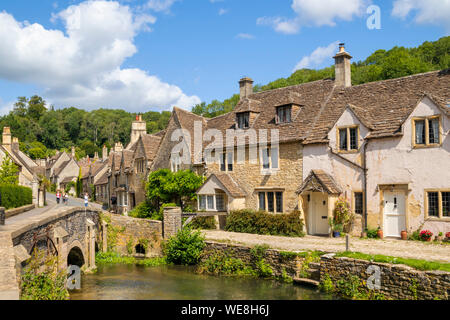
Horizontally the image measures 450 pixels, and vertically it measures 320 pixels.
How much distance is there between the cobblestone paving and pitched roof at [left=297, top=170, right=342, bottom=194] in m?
2.73

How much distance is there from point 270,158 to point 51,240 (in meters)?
14.9

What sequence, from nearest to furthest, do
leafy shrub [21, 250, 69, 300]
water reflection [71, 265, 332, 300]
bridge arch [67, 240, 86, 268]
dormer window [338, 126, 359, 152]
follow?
leafy shrub [21, 250, 69, 300] → water reflection [71, 265, 332, 300] → bridge arch [67, 240, 86, 268] → dormer window [338, 126, 359, 152]

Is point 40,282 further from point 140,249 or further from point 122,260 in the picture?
point 140,249

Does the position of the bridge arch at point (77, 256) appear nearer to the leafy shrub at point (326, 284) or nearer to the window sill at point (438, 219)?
the leafy shrub at point (326, 284)

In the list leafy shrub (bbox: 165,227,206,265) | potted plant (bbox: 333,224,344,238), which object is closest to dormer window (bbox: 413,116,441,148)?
potted plant (bbox: 333,224,344,238)

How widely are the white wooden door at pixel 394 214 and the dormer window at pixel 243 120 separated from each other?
11368 mm

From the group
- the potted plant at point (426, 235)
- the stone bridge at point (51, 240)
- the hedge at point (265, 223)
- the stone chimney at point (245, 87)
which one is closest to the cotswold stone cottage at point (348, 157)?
the potted plant at point (426, 235)

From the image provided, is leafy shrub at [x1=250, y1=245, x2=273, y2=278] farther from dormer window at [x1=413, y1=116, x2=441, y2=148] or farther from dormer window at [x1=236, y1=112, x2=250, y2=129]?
dormer window at [x1=236, y1=112, x2=250, y2=129]

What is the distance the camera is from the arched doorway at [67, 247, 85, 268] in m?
22.8

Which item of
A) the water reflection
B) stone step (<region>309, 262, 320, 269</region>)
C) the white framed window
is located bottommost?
the water reflection

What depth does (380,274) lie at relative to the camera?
1470 cm

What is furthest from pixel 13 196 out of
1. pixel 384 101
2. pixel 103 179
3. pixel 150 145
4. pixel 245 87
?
pixel 103 179

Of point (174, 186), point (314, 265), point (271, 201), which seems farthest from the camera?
point (174, 186)
